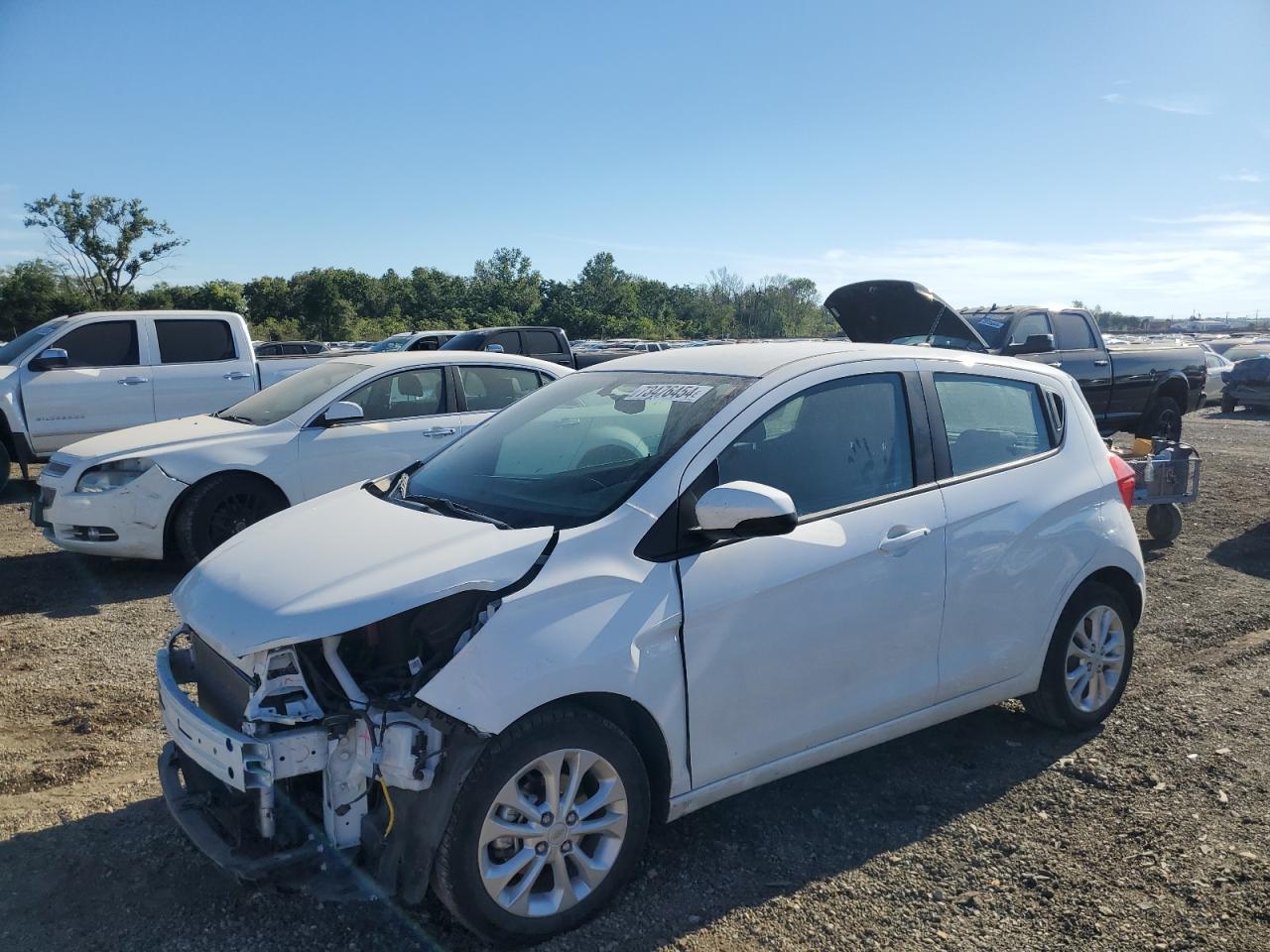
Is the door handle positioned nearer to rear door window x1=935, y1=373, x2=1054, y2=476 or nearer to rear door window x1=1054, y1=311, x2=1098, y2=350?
rear door window x1=935, y1=373, x2=1054, y2=476

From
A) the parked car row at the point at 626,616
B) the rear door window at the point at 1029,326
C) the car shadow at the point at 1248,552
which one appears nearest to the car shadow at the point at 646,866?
the parked car row at the point at 626,616

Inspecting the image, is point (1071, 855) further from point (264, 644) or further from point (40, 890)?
point (40, 890)

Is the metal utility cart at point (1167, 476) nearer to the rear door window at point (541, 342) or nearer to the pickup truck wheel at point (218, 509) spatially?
the pickup truck wheel at point (218, 509)

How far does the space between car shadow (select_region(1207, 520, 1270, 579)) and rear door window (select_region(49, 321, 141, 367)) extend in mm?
10948

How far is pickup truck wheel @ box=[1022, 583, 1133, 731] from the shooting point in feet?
13.9

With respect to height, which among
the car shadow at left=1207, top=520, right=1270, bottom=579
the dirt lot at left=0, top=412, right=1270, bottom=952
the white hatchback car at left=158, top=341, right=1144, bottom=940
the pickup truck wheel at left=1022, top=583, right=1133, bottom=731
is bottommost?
the car shadow at left=1207, top=520, right=1270, bottom=579

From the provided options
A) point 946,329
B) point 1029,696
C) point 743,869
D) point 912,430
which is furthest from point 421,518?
point 946,329

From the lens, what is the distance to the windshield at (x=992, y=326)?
1149 cm

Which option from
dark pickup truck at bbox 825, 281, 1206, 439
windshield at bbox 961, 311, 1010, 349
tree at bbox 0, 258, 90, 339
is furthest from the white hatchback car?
tree at bbox 0, 258, 90, 339

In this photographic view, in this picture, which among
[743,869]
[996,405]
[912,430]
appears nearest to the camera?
[743,869]

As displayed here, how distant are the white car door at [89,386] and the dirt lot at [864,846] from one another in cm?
611

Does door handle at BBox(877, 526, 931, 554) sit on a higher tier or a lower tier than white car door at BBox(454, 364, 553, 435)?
lower

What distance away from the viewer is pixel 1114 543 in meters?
4.31

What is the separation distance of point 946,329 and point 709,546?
5.90 meters
